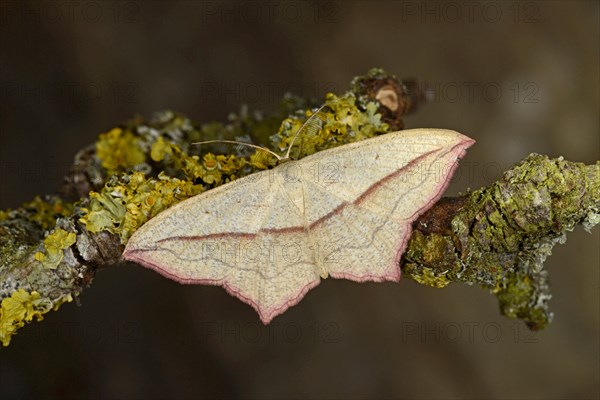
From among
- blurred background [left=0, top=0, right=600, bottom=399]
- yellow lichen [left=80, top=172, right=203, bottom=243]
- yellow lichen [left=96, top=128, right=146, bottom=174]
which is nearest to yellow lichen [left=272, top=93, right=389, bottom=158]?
yellow lichen [left=80, top=172, right=203, bottom=243]

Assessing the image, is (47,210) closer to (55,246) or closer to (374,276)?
(55,246)

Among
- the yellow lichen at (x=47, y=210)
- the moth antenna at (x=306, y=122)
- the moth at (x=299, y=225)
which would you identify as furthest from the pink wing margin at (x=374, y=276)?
the yellow lichen at (x=47, y=210)

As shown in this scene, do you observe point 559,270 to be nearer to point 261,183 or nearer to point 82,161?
point 261,183

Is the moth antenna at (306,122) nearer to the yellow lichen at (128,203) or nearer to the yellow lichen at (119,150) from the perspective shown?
the yellow lichen at (128,203)

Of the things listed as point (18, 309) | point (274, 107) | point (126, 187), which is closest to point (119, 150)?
point (126, 187)

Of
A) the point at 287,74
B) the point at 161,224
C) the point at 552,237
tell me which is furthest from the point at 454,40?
the point at 161,224
